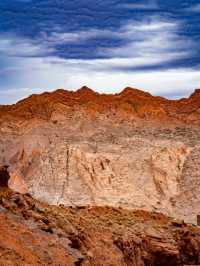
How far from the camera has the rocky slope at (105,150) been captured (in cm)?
7175

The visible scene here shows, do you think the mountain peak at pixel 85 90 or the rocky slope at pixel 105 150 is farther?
the mountain peak at pixel 85 90

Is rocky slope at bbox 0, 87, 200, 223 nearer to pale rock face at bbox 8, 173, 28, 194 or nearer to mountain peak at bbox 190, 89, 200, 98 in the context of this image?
pale rock face at bbox 8, 173, 28, 194

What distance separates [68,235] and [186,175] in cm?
5924

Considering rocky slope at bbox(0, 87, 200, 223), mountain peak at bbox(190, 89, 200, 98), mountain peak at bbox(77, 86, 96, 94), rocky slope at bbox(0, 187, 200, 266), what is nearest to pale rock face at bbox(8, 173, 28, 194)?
rocky slope at bbox(0, 87, 200, 223)

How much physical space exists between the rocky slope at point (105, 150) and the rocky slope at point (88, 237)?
3904cm

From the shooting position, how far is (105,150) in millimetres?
80125

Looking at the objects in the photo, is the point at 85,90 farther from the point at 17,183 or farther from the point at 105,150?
the point at 17,183

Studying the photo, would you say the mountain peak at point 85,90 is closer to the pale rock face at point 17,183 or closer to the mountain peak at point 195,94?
the mountain peak at point 195,94

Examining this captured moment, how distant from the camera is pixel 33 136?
84375 mm

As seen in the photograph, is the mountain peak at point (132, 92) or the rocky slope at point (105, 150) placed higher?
the mountain peak at point (132, 92)

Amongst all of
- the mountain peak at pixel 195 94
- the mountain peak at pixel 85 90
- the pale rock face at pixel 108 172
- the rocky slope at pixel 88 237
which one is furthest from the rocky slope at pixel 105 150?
the rocky slope at pixel 88 237

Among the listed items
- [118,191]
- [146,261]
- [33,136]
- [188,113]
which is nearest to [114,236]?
[146,261]

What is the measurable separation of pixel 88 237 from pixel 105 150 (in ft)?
194

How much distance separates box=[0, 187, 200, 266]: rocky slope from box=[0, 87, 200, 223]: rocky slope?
39.0m
